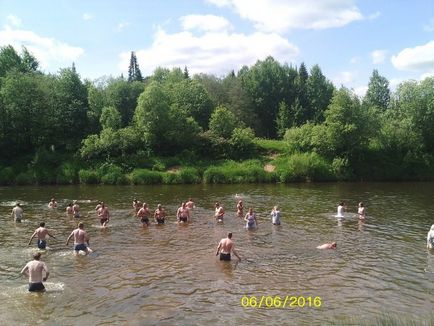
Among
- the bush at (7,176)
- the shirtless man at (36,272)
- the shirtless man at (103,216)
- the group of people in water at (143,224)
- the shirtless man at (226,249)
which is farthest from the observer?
the bush at (7,176)

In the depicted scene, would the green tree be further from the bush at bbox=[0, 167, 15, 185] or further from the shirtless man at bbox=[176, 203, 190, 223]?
the shirtless man at bbox=[176, 203, 190, 223]

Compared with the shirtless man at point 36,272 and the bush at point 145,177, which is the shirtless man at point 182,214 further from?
the bush at point 145,177

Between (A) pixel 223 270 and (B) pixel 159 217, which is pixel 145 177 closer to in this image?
(B) pixel 159 217

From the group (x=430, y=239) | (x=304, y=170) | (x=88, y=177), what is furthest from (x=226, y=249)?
(x=88, y=177)

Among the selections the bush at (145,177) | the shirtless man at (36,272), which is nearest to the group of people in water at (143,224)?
the shirtless man at (36,272)

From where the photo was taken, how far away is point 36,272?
18.9m

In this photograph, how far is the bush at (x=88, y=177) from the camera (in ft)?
212

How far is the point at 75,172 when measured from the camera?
6575 centimetres

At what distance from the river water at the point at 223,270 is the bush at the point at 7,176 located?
22.9 m
